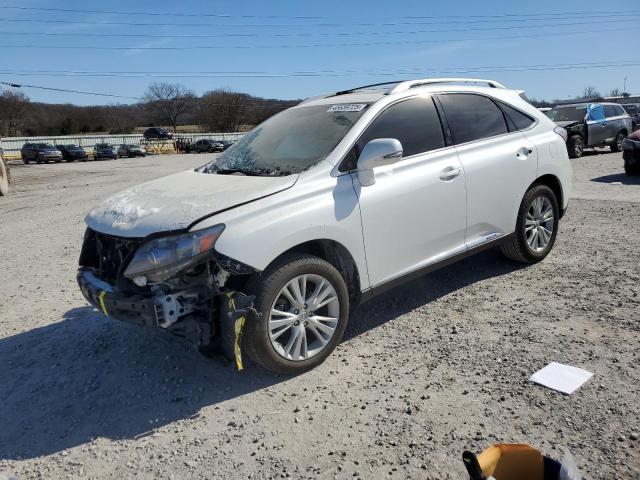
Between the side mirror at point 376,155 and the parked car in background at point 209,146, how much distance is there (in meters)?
48.6

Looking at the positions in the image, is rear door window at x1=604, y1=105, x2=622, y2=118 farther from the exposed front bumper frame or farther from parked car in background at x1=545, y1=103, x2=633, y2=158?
the exposed front bumper frame

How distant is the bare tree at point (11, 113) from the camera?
7831cm

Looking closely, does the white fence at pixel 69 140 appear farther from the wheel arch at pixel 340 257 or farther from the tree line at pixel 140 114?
the wheel arch at pixel 340 257

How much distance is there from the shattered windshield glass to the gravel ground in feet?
4.65

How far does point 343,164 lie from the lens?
3.57 m

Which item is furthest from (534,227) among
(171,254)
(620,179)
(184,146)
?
(184,146)

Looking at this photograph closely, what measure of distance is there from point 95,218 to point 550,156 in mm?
4244

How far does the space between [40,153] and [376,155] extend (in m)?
45.7

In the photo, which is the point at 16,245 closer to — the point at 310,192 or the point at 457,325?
the point at 310,192

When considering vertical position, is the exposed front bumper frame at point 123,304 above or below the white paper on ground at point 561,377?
above

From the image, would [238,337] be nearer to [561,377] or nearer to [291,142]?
[291,142]

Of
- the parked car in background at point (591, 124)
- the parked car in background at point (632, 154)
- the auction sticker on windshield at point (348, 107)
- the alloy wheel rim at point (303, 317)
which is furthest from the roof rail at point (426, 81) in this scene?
the parked car in background at point (591, 124)

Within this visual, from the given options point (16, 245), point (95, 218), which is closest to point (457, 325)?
point (95, 218)

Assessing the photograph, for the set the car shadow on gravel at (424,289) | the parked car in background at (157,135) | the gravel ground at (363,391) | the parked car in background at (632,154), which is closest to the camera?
the gravel ground at (363,391)
